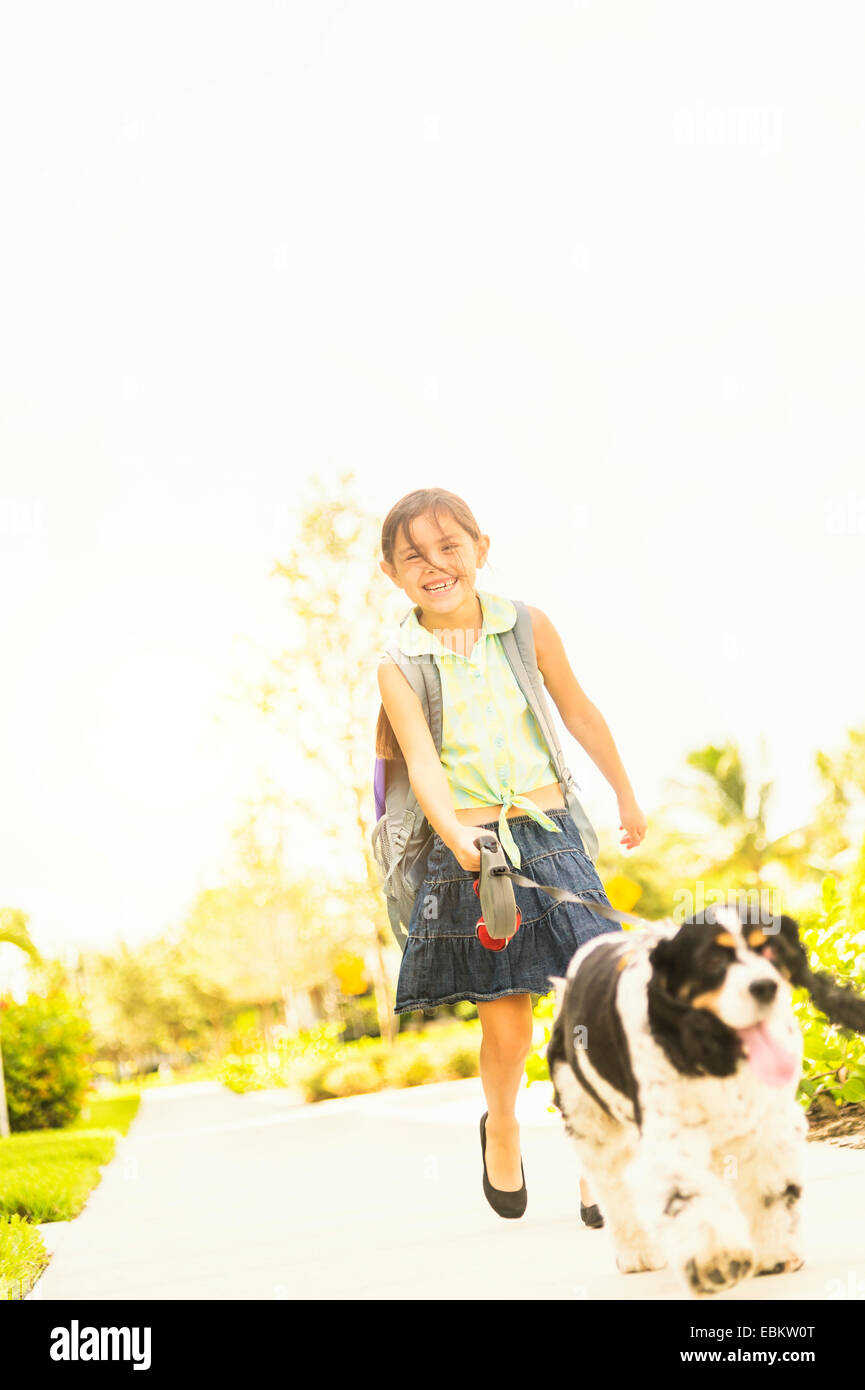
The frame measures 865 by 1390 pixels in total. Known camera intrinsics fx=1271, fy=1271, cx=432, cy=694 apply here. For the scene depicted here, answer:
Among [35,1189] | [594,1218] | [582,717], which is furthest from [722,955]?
[35,1189]

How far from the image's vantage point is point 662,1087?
2.26 metres

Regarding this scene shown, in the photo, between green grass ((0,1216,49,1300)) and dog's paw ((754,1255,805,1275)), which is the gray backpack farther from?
green grass ((0,1216,49,1300))

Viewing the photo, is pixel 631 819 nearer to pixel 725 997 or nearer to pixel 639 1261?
pixel 639 1261

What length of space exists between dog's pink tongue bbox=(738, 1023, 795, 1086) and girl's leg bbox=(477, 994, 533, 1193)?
1.05 metres

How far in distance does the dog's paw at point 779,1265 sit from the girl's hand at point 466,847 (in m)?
0.98

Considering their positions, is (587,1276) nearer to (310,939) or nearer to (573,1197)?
(573,1197)

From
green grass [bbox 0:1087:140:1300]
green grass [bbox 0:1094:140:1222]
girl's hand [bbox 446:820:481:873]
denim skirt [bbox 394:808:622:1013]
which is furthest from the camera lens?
green grass [bbox 0:1094:140:1222]

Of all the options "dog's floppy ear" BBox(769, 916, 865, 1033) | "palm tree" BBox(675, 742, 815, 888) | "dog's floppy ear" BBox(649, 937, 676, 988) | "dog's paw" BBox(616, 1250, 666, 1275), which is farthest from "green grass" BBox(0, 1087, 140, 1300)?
"palm tree" BBox(675, 742, 815, 888)

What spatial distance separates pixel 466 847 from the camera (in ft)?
9.41

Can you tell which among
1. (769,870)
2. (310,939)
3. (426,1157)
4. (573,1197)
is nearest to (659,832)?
(769,870)

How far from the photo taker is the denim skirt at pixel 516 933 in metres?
3.10

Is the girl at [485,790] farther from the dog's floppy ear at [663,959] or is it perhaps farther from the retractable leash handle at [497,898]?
the dog's floppy ear at [663,959]

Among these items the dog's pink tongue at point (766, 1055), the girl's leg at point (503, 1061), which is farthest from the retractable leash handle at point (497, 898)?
the dog's pink tongue at point (766, 1055)

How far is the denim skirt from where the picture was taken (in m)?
3.10
